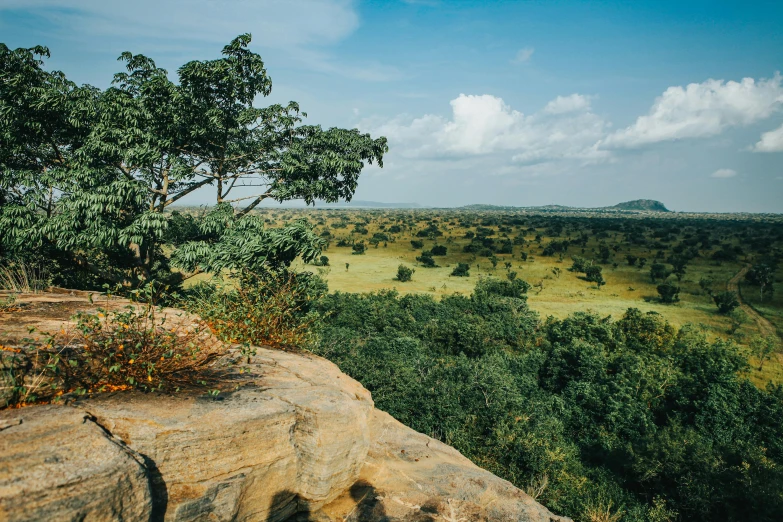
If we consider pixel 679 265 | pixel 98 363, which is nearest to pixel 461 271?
pixel 679 265

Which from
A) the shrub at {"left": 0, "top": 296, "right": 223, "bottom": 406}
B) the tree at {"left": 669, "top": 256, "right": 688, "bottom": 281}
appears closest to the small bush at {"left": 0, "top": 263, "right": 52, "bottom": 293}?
the shrub at {"left": 0, "top": 296, "right": 223, "bottom": 406}

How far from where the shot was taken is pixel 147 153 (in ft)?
37.1

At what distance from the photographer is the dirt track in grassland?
37.2m

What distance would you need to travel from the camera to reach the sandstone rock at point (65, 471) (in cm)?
368

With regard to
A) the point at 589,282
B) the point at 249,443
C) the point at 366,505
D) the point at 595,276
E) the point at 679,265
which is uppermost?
the point at 249,443

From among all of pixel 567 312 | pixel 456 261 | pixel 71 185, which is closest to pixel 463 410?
pixel 71 185

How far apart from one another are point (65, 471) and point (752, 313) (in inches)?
2177

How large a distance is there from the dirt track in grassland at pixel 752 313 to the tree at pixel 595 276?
1386 centimetres

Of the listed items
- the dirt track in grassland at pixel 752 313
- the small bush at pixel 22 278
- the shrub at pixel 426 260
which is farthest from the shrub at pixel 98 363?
the shrub at pixel 426 260

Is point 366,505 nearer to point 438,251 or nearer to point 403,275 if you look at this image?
point 403,275

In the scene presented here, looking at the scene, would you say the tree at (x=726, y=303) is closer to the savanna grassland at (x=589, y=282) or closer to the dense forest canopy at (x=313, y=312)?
the savanna grassland at (x=589, y=282)

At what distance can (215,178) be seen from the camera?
46.2 ft

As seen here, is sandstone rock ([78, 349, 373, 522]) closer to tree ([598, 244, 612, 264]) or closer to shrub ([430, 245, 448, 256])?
shrub ([430, 245, 448, 256])

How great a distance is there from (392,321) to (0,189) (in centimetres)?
2269
